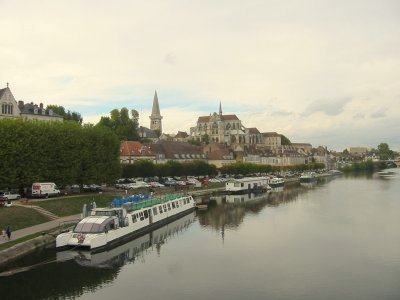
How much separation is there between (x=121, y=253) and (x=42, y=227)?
394 inches

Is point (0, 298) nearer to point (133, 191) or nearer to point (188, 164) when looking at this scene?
point (133, 191)

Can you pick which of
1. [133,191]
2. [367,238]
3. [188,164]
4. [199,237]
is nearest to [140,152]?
[188,164]

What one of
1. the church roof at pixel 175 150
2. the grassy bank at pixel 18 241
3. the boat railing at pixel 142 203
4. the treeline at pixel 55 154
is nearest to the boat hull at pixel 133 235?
the boat railing at pixel 142 203

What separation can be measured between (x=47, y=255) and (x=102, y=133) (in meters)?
37.0

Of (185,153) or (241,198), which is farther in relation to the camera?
(185,153)

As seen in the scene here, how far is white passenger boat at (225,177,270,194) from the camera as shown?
320 ft

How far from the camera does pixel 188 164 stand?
370 ft

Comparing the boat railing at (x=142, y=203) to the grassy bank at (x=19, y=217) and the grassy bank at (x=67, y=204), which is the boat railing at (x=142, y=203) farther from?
the grassy bank at (x=19, y=217)

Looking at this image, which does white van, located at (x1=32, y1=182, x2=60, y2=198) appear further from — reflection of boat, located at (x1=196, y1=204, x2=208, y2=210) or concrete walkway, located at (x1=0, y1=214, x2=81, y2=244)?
reflection of boat, located at (x1=196, y1=204, x2=208, y2=210)

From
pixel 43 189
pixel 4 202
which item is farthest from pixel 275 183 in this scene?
pixel 4 202

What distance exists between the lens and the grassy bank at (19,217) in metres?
42.6

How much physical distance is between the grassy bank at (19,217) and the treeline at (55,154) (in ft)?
28.1

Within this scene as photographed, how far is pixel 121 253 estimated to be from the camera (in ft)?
130

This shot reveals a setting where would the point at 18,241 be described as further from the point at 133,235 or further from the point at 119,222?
the point at 133,235
